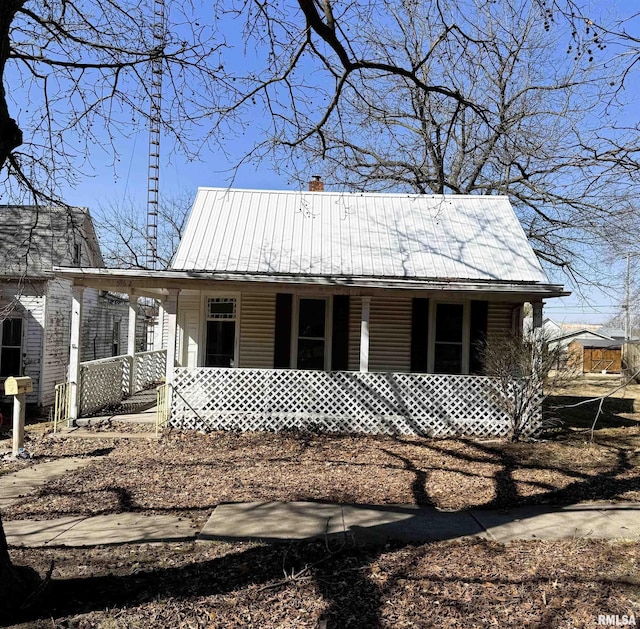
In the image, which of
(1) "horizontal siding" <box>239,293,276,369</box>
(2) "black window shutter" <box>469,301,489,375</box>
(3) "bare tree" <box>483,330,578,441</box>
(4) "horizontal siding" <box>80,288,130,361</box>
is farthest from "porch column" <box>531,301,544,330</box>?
(4) "horizontal siding" <box>80,288,130,361</box>

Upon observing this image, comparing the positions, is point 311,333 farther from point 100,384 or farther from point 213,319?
point 100,384

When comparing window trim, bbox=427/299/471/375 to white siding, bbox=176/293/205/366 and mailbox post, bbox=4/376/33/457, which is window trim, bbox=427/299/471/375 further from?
mailbox post, bbox=4/376/33/457

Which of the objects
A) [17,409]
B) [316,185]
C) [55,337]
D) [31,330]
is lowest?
[17,409]

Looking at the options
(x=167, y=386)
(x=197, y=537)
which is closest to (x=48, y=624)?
(x=197, y=537)

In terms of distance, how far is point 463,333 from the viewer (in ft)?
41.5

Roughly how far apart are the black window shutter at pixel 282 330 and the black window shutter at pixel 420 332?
299 cm

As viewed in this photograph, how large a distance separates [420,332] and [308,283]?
11.4ft

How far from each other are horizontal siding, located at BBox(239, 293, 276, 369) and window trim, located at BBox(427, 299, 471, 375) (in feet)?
12.4

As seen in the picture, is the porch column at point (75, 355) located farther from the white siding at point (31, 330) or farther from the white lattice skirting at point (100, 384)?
the white siding at point (31, 330)

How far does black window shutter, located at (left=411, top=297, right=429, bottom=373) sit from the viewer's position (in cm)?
1267

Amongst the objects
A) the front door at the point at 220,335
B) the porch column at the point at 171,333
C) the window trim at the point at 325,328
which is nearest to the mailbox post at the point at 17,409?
the porch column at the point at 171,333

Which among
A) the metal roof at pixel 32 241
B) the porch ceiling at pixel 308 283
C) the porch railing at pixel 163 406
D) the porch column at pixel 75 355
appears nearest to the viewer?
the porch ceiling at pixel 308 283

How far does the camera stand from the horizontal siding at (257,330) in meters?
12.8

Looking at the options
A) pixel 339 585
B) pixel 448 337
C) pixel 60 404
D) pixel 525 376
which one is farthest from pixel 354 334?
pixel 339 585
